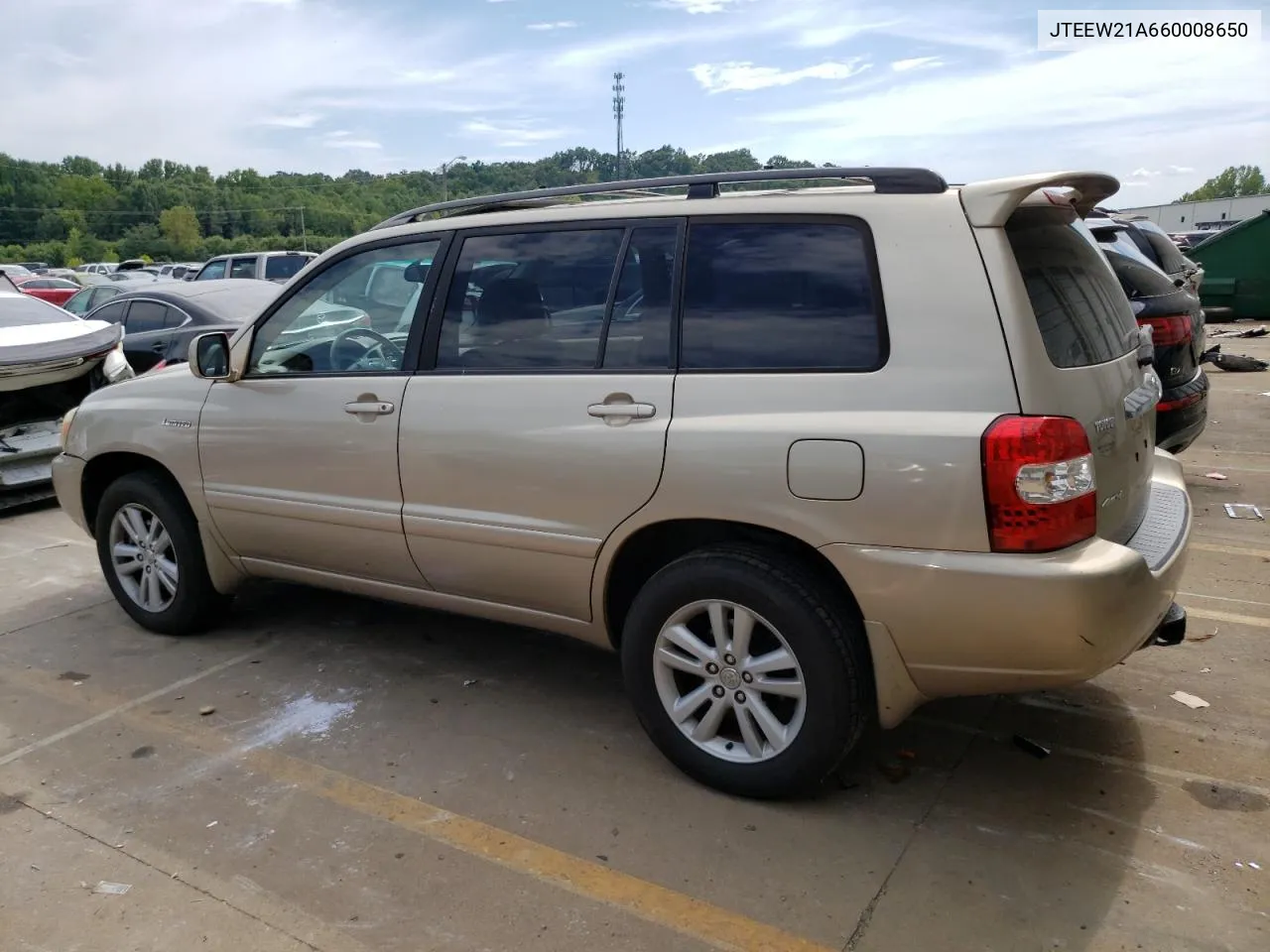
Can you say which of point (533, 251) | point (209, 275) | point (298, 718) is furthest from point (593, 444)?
point (209, 275)

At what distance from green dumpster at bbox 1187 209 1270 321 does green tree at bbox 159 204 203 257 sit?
84.5m

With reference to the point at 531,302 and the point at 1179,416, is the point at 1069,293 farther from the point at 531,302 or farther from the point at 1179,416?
the point at 1179,416

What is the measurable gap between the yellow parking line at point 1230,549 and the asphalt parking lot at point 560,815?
0.92 meters

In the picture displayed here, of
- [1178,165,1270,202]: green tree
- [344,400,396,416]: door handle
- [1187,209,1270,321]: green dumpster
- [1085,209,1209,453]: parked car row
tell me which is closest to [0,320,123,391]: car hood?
[344,400,396,416]: door handle

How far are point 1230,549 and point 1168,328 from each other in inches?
50.6

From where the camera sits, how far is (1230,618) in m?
4.36

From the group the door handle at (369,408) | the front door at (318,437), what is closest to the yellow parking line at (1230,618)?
the front door at (318,437)

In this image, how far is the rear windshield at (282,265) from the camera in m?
13.9

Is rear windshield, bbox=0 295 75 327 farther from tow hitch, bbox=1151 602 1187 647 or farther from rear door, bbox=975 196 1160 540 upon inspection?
tow hitch, bbox=1151 602 1187 647

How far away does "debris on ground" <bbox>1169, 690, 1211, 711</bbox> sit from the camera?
11.7 ft

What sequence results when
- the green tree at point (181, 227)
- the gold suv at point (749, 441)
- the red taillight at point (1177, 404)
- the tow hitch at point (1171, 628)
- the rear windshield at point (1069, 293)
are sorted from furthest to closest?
the green tree at point (181, 227) < the red taillight at point (1177, 404) < the tow hitch at point (1171, 628) < the rear windshield at point (1069, 293) < the gold suv at point (749, 441)

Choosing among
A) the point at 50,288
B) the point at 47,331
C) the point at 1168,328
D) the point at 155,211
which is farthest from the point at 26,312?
the point at 155,211

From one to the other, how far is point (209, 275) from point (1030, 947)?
603 inches

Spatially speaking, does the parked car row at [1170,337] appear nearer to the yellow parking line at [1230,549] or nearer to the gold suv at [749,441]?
the yellow parking line at [1230,549]
